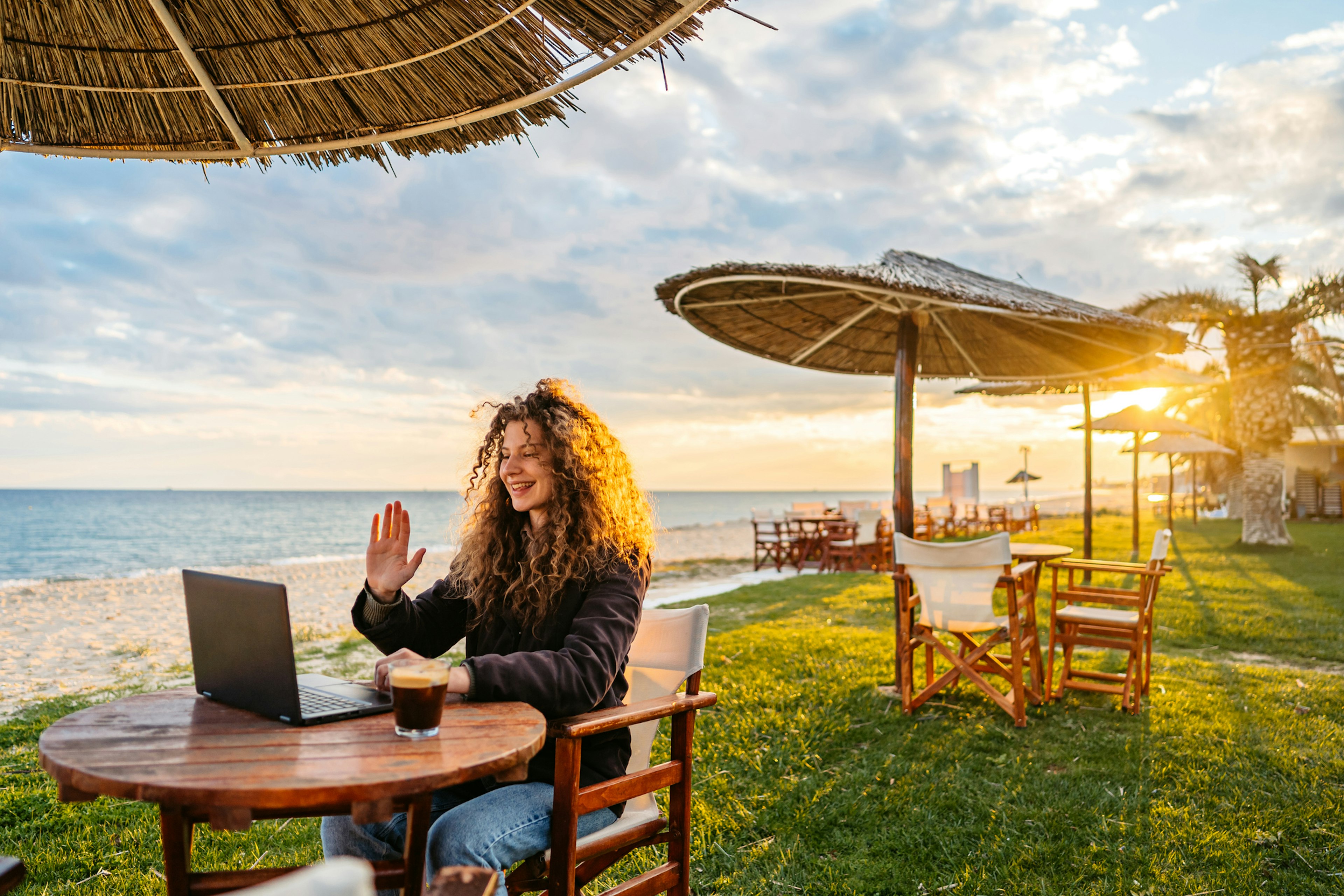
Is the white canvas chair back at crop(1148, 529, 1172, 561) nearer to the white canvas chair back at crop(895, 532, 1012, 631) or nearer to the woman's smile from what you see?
the white canvas chair back at crop(895, 532, 1012, 631)

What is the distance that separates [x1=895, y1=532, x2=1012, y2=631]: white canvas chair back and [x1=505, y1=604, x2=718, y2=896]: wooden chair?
224 centimetres

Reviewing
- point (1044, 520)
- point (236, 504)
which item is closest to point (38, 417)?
point (236, 504)

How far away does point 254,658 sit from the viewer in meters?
1.54

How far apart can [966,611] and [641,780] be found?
2906 millimetres

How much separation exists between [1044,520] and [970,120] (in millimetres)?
22772

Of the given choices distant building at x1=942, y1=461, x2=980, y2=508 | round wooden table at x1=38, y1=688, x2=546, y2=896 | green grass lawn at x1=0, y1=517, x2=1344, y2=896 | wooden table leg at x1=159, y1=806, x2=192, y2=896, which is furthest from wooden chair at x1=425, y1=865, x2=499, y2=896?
distant building at x1=942, y1=461, x2=980, y2=508

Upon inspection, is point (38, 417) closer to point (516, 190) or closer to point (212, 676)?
point (516, 190)

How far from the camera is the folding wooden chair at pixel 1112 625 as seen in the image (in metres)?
4.58

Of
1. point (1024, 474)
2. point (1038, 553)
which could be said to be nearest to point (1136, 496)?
point (1038, 553)

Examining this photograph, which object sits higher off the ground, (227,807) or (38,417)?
(38,417)

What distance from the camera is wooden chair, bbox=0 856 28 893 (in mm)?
1485

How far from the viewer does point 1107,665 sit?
5.69 metres

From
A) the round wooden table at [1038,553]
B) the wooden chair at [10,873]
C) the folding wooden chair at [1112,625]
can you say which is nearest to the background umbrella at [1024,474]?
the folding wooden chair at [1112,625]

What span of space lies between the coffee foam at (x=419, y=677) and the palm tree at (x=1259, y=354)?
15213 millimetres
